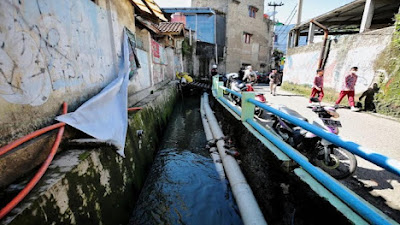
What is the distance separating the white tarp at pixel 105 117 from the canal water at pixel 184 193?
1.27m

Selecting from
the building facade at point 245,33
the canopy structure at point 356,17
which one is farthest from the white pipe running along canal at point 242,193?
the building facade at point 245,33

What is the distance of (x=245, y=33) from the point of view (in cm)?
2391

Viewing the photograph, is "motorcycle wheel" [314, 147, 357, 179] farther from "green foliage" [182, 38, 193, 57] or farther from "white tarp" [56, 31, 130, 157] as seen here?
"green foliage" [182, 38, 193, 57]

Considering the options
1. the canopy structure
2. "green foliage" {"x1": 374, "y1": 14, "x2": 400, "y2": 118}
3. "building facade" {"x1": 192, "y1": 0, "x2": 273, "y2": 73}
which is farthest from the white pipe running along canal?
"building facade" {"x1": 192, "y1": 0, "x2": 273, "y2": 73}

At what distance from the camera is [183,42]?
61.2ft

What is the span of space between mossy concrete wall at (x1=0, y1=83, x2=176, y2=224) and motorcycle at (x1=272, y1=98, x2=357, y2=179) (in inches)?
130

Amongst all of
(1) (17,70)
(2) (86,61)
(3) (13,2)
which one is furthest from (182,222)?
(3) (13,2)

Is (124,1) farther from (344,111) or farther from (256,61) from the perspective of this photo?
(256,61)

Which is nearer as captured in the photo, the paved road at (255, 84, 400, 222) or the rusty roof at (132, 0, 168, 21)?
the paved road at (255, 84, 400, 222)

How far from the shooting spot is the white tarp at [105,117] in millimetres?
2549

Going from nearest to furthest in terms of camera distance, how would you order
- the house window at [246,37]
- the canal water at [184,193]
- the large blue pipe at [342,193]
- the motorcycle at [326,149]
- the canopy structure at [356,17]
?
the large blue pipe at [342,193], the motorcycle at [326,149], the canal water at [184,193], the canopy structure at [356,17], the house window at [246,37]

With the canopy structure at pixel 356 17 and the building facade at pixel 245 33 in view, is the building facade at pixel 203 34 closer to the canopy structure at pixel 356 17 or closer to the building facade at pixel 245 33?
the building facade at pixel 245 33

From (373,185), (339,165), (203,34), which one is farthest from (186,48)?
(373,185)

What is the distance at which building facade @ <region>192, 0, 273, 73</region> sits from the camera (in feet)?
71.9
